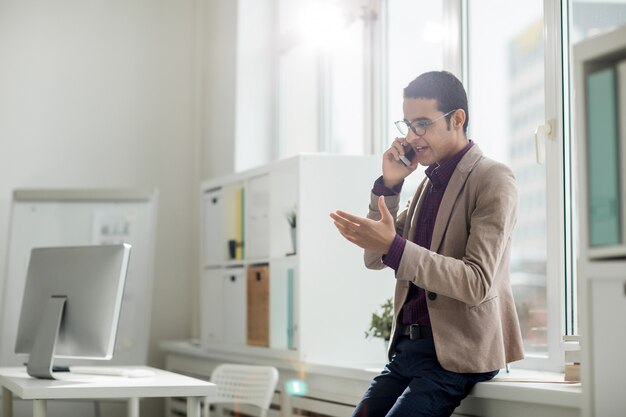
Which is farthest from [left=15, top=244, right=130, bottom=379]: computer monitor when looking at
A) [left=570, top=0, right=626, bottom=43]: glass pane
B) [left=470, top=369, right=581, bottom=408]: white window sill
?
[left=570, top=0, right=626, bottom=43]: glass pane

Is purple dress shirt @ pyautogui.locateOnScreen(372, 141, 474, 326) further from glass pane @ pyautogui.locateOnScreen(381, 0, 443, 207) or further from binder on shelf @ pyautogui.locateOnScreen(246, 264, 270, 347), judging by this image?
binder on shelf @ pyautogui.locateOnScreen(246, 264, 270, 347)

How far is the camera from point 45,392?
2.92 meters

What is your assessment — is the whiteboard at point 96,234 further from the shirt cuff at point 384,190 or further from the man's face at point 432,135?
the man's face at point 432,135

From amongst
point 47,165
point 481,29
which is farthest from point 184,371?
point 481,29

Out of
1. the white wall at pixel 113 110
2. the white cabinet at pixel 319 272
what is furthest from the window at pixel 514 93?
the white wall at pixel 113 110

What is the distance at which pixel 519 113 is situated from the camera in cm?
335

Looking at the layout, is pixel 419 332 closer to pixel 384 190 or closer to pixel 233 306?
pixel 384 190

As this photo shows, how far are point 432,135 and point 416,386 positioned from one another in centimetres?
70

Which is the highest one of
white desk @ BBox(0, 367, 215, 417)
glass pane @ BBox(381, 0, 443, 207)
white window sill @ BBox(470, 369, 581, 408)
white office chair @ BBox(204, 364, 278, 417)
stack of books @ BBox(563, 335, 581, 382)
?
glass pane @ BBox(381, 0, 443, 207)

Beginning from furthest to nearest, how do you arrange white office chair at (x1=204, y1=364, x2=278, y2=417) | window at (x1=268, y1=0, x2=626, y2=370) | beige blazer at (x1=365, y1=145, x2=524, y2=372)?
white office chair at (x1=204, y1=364, x2=278, y2=417), window at (x1=268, y1=0, x2=626, y2=370), beige blazer at (x1=365, y1=145, x2=524, y2=372)

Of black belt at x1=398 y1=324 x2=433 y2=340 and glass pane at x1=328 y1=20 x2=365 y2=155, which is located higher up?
glass pane at x1=328 y1=20 x2=365 y2=155

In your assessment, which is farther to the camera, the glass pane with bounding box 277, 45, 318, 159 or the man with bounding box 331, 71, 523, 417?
the glass pane with bounding box 277, 45, 318, 159

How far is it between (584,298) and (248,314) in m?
2.44

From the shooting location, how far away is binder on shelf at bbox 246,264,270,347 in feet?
13.4
